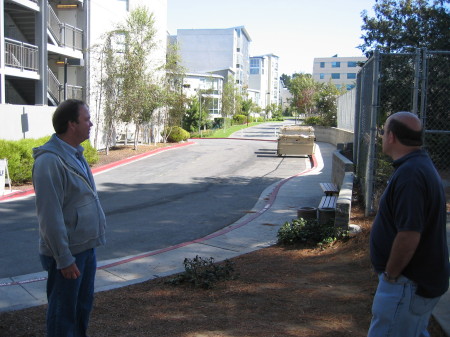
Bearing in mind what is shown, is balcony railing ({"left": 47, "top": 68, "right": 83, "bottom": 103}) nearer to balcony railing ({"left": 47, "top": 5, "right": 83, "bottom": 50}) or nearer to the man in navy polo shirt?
balcony railing ({"left": 47, "top": 5, "right": 83, "bottom": 50})

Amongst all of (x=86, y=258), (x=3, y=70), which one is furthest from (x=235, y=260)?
(x=3, y=70)

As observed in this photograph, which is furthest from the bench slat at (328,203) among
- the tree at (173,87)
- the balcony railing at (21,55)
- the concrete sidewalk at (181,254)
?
the tree at (173,87)

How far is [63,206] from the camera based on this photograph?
10.7ft

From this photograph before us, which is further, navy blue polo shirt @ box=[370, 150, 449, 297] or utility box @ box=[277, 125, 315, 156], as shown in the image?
utility box @ box=[277, 125, 315, 156]

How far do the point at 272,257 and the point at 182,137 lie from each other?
1044 inches

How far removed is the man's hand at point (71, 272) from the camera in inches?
124

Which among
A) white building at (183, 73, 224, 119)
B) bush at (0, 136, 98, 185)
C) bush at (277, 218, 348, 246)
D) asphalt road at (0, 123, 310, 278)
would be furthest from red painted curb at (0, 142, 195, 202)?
white building at (183, 73, 224, 119)

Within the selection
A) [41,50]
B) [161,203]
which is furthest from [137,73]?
[161,203]

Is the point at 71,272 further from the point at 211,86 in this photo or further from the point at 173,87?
the point at 211,86

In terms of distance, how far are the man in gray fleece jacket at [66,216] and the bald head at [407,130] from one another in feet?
6.59

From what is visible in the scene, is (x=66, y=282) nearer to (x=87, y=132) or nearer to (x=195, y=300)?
(x=87, y=132)

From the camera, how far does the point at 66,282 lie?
3.26m

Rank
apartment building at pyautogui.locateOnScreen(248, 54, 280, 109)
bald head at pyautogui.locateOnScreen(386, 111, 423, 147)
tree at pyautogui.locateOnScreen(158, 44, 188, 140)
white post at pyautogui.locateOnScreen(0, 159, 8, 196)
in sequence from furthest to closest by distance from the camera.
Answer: apartment building at pyautogui.locateOnScreen(248, 54, 280, 109), tree at pyautogui.locateOnScreen(158, 44, 188, 140), white post at pyautogui.locateOnScreen(0, 159, 8, 196), bald head at pyautogui.locateOnScreen(386, 111, 423, 147)

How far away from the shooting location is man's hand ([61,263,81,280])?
3.14 metres
